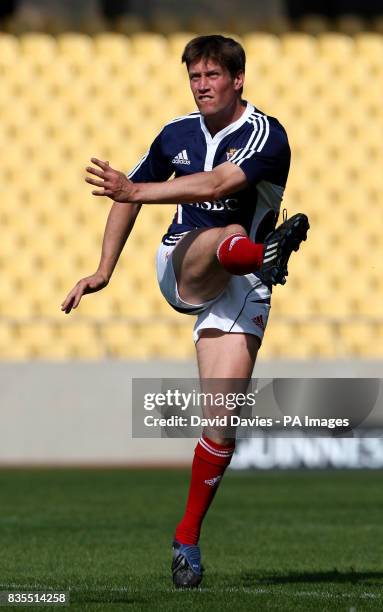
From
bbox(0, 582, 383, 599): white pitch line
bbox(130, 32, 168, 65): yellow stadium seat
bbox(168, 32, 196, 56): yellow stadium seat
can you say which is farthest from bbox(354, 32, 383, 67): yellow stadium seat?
bbox(0, 582, 383, 599): white pitch line

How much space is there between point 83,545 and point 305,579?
1.95 meters

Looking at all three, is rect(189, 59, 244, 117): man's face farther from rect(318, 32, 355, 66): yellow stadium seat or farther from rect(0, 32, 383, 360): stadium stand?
rect(318, 32, 355, 66): yellow stadium seat

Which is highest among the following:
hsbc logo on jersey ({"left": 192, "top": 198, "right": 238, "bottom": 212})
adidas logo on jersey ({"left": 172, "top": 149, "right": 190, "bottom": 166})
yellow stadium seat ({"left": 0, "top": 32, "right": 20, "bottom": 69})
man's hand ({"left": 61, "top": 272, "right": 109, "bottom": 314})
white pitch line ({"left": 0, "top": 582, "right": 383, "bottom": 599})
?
yellow stadium seat ({"left": 0, "top": 32, "right": 20, "bottom": 69})

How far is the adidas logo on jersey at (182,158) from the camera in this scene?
5.44 m

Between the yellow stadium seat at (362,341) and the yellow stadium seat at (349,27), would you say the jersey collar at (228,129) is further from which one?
the yellow stadium seat at (349,27)

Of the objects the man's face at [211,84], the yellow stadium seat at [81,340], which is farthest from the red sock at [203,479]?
the yellow stadium seat at [81,340]

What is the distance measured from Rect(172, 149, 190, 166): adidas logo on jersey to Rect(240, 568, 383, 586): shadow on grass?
1717 mm

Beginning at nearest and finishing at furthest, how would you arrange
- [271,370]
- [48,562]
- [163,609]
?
1. [163,609]
2. [48,562]
3. [271,370]

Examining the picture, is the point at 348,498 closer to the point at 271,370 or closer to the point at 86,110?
the point at 271,370

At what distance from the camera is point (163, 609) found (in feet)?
15.4

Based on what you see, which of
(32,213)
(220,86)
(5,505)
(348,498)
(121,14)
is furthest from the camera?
(121,14)

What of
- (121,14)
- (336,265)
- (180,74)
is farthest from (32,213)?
(121,14)

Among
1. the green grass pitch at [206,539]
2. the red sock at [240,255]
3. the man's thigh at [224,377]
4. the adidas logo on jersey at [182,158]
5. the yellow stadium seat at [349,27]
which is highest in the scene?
the yellow stadium seat at [349,27]

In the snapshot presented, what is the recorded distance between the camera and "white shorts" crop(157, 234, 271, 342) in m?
5.45
